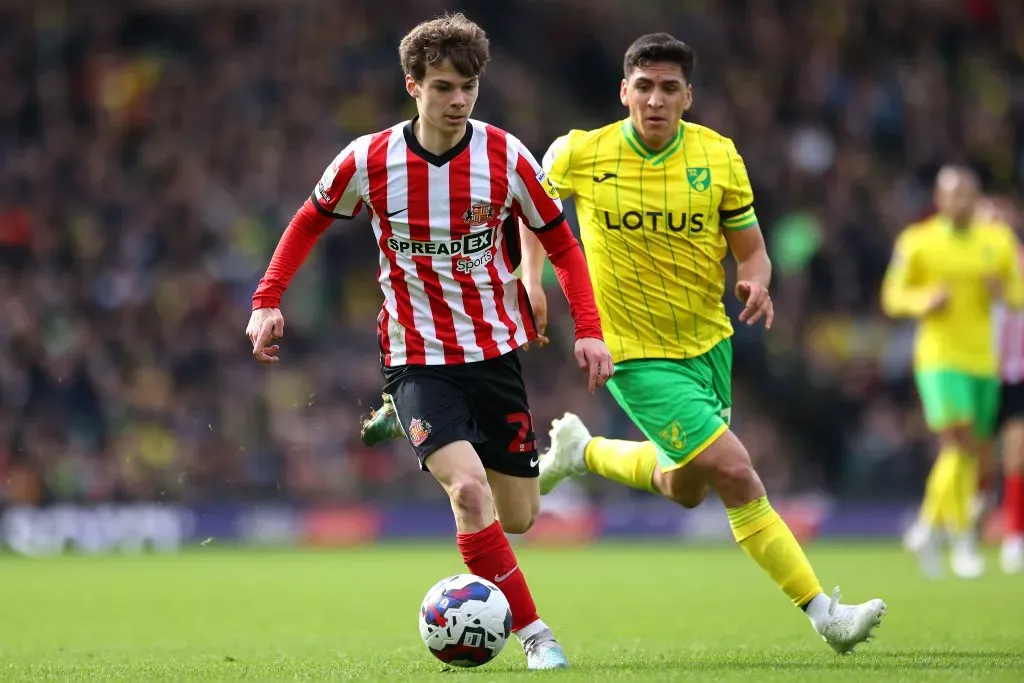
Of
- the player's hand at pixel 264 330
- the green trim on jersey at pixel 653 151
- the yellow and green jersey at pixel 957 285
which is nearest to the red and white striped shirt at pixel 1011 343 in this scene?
the yellow and green jersey at pixel 957 285

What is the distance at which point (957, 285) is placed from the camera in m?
11.5

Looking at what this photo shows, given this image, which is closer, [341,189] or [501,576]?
[501,576]

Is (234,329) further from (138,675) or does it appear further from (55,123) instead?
(138,675)

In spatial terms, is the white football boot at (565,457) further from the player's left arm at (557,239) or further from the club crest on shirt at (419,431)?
→ the club crest on shirt at (419,431)

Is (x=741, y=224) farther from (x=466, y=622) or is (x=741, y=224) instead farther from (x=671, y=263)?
(x=466, y=622)

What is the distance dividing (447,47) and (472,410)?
1342 mm

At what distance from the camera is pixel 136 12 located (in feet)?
67.4

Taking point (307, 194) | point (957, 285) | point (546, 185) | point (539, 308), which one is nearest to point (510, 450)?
point (539, 308)

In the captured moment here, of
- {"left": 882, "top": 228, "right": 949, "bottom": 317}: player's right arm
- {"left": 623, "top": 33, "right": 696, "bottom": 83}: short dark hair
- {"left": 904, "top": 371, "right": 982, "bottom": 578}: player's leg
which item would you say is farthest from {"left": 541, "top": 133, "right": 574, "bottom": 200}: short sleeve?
{"left": 904, "top": 371, "right": 982, "bottom": 578}: player's leg

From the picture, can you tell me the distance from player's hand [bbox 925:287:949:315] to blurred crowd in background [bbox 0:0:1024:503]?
546cm

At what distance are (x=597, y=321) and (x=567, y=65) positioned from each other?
50.4 ft

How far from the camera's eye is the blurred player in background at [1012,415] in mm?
11914

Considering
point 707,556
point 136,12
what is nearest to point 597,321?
point 707,556

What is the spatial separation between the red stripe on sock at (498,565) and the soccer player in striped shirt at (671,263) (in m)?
1.06
